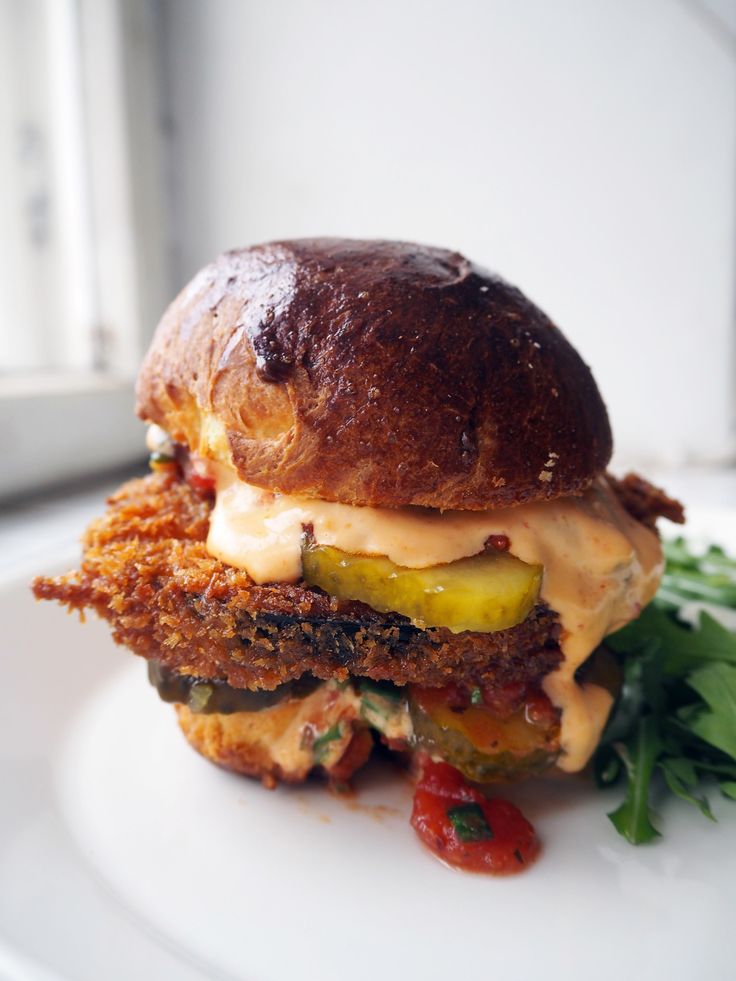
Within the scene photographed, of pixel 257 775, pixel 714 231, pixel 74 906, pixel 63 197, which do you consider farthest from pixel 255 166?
pixel 74 906

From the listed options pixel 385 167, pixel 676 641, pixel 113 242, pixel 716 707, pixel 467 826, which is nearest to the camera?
pixel 467 826

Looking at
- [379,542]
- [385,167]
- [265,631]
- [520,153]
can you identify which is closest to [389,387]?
[379,542]

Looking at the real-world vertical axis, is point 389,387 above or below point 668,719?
above

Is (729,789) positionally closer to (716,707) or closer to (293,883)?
(716,707)

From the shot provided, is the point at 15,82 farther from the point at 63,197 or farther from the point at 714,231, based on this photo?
the point at 714,231

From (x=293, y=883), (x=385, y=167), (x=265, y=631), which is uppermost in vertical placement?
(x=385, y=167)

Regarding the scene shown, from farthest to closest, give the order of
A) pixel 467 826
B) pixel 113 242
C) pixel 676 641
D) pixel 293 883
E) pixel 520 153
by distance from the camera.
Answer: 1. pixel 520 153
2. pixel 113 242
3. pixel 676 641
4. pixel 467 826
5. pixel 293 883

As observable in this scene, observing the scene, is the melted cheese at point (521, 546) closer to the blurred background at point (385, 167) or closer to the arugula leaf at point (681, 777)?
the arugula leaf at point (681, 777)

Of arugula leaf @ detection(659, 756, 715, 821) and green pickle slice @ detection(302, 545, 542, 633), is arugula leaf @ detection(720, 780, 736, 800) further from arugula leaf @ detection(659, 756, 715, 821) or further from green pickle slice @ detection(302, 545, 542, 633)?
green pickle slice @ detection(302, 545, 542, 633)
